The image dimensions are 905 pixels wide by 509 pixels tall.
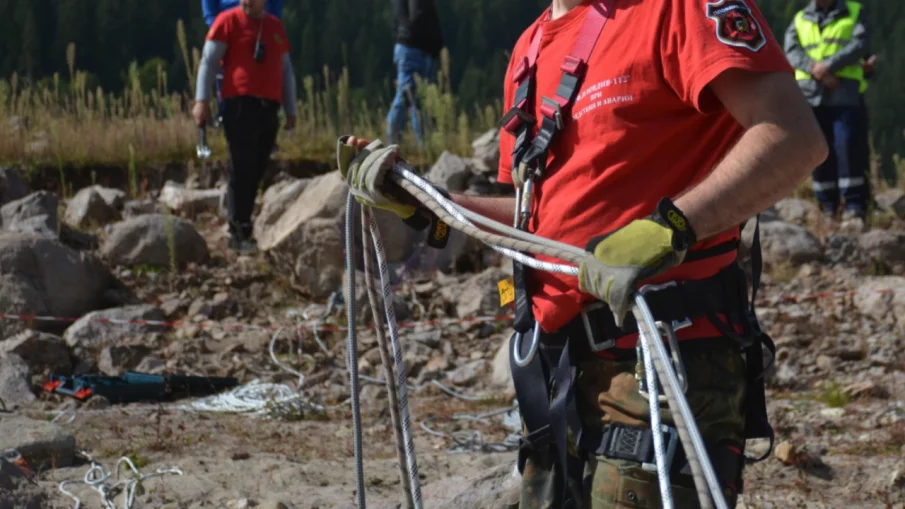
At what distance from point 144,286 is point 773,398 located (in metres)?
4.45

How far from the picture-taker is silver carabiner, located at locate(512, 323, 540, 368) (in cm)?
233

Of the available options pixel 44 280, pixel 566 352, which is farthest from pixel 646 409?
pixel 44 280

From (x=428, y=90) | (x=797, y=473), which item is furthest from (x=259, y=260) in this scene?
(x=797, y=473)

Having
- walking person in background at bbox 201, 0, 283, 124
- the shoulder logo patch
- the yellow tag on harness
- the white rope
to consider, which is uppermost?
the shoulder logo patch

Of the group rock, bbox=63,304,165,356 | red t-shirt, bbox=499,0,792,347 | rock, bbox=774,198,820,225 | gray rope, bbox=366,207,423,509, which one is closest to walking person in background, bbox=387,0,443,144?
rock, bbox=774,198,820,225

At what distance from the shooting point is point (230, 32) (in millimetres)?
7793

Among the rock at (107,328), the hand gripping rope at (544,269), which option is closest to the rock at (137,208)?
the rock at (107,328)

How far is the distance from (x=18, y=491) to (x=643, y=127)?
2721 mm

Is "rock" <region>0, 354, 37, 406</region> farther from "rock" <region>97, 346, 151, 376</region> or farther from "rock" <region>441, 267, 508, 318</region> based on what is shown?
"rock" <region>441, 267, 508, 318</region>

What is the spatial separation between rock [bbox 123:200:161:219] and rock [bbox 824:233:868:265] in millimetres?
5370

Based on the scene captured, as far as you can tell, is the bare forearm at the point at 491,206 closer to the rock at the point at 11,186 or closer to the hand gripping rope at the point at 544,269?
the hand gripping rope at the point at 544,269

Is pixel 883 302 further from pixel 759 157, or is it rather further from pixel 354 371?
pixel 759 157

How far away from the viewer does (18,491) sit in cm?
383

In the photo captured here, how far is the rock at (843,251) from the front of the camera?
306 inches
